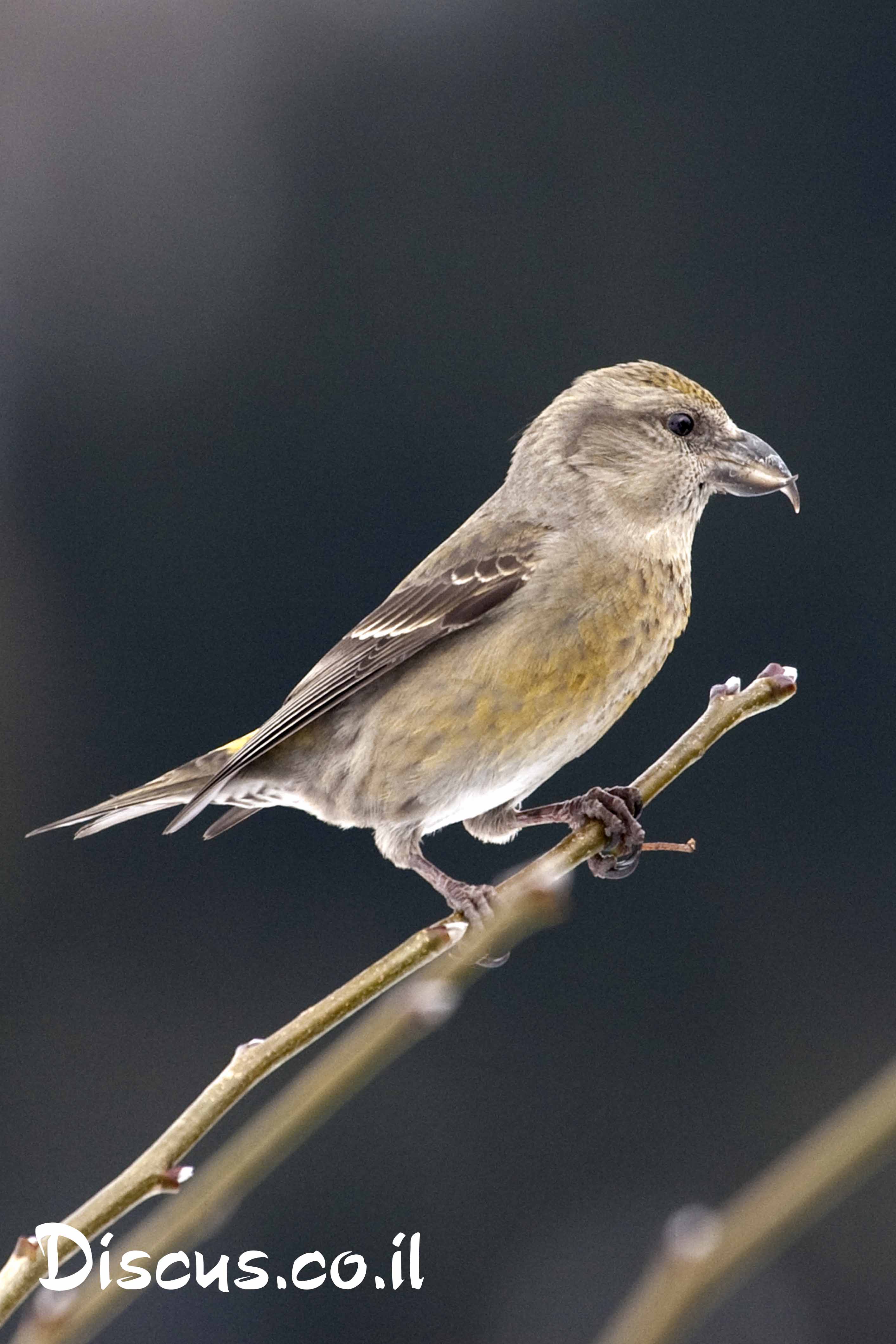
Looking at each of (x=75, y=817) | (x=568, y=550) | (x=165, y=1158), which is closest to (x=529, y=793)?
(x=568, y=550)

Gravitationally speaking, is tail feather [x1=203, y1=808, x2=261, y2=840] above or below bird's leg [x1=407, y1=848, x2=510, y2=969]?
above

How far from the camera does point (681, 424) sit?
1.57 m

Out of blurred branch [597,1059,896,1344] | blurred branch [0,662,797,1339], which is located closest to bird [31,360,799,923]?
blurred branch [0,662,797,1339]

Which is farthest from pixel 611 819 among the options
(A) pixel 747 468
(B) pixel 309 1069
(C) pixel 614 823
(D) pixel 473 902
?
(B) pixel 309 1069

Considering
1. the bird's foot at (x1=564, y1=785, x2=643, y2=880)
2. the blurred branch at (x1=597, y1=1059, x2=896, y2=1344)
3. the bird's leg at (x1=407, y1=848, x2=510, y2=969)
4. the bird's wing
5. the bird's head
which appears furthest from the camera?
the bird's wing

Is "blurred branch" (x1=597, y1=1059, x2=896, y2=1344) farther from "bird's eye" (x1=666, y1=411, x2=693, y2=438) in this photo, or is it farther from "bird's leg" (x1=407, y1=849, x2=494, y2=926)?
"bird's eye" (x1=666, y1=411, x2=693, y2=438)

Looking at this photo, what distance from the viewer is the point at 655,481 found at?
158 centimetres

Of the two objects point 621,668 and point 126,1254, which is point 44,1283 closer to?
point 126,1254

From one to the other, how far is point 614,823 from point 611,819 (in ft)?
0.09

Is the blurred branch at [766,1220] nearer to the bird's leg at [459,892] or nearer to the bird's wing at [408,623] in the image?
the bird's leg at [459,892]

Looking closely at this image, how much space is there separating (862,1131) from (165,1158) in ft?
1.28

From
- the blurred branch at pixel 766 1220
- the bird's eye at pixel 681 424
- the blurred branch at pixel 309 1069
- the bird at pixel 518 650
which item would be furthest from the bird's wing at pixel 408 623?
the blurred branch at pixel 766 1220

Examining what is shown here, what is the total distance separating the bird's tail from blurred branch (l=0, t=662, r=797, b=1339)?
0.52 meters

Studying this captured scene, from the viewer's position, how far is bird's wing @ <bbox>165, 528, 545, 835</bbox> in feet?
5.31
